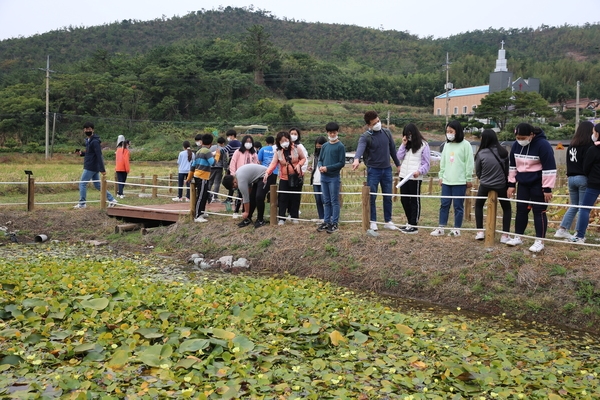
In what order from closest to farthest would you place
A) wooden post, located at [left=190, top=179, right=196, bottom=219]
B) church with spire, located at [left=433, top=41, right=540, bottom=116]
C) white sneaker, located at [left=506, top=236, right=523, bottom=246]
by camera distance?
white sneaker, located at [left=506, top=236, right=523, bottom=246] < wooden post, located at [left=190, top=179, right=196, bottom=219] < church with spire, located at [left=433, top=41, right=540, bottom=116]

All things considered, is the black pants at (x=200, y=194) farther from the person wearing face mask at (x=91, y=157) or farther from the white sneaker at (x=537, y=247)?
the white sneaker at (x=537, y=247)

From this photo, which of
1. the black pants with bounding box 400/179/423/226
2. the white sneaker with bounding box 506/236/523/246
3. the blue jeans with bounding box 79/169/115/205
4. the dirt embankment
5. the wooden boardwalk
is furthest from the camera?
the blue jeans with bounding box 79/169/115/205

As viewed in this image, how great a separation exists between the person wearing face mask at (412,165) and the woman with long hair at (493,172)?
0.95 m

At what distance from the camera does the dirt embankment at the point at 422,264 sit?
718cm

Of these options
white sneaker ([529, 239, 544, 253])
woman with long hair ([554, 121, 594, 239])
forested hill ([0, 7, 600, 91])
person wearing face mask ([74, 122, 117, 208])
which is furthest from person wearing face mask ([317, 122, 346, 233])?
forested hill ([0, 7, 600, 91])

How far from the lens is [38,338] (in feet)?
16.9

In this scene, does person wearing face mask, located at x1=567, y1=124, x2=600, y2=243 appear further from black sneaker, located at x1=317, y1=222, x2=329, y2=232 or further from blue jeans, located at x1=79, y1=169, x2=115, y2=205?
blue jeans, located at x1=79, y1=169, x2=115, y2=205

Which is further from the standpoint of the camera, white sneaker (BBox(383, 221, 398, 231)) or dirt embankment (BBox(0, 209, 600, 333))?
white sneaker (BBox(383, 221, 398, 231))

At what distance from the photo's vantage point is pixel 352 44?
401 ft

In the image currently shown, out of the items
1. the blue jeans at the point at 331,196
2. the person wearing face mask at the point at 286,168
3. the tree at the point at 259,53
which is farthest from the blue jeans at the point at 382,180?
the tree at the point at 259,53

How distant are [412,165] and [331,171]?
4.24 ft

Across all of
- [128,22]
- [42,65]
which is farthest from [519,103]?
[128,22]

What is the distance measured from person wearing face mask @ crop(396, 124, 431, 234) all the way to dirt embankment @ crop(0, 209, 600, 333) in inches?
21.1

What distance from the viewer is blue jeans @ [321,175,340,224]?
9.70m
